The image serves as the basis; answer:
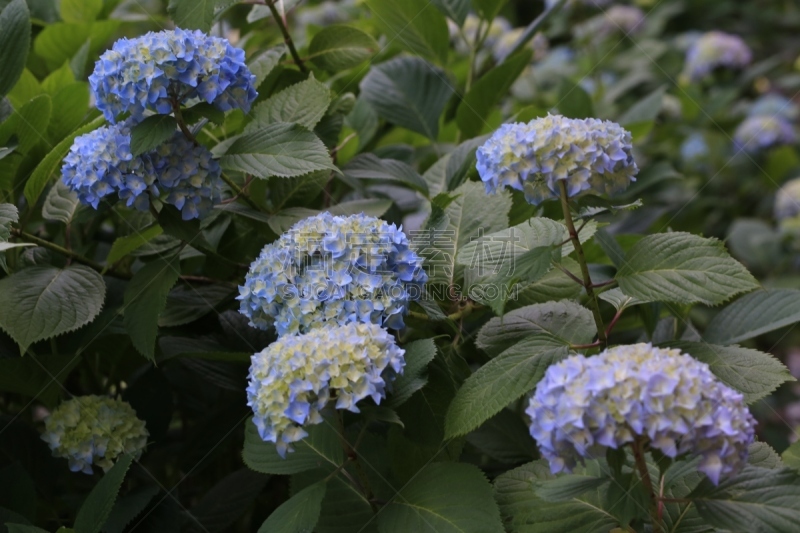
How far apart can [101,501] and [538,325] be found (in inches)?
29.7

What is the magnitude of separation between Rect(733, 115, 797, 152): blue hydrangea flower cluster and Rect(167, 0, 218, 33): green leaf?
9.24 feet

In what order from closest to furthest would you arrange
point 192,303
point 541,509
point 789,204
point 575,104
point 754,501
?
point 754,501, point 541,509, point 192,303, point 575,104, point 789,204

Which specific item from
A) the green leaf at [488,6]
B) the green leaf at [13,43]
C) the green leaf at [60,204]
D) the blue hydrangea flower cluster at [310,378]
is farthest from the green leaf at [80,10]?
the blue hydrangea flower cluster at [310,378]

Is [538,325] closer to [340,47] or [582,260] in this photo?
[582,260]

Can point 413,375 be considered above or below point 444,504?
above

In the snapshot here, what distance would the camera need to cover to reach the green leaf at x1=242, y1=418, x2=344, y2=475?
4.09 ft

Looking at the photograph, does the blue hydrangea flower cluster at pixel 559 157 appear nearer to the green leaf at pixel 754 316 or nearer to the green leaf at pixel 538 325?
the green leaf at pixel 538 325

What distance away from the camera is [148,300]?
1377mm

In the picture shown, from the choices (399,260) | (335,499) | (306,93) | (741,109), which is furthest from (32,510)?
(741,109)

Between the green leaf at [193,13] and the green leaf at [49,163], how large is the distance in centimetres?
24

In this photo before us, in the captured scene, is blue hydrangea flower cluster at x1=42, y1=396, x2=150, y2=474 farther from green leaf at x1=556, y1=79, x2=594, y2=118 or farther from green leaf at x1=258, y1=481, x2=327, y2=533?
green leaf at x1=556, y1=79, x2=594, y2=118

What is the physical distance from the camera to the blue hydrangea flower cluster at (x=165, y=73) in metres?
1.28

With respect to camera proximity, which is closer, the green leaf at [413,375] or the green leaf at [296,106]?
the green leaf at [413,375]

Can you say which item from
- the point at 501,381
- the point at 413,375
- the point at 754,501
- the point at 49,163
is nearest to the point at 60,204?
the point at 49,163
